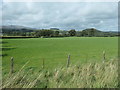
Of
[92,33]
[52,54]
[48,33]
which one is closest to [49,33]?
[48,33]

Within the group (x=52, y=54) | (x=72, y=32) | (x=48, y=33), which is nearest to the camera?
(x=52, y=54)

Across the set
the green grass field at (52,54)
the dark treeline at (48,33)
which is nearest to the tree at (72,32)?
the dark treeline at (48,33)

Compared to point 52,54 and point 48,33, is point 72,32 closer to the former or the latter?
point 48,33

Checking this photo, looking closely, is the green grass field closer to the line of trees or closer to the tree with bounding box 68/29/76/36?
the line of trees

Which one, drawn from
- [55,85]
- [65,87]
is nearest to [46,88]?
[55,85]

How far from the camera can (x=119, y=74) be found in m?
6.59

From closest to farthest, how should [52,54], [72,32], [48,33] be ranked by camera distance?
[52,54]
[48,33]
[72,32]

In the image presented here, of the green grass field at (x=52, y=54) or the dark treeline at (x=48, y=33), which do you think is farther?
the dark treeline at (x=48, y=33)

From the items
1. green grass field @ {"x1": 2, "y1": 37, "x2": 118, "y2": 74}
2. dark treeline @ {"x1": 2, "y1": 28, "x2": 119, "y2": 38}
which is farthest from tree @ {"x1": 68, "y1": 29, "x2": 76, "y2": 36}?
green grass field @ {"x1": 2, "y1": 37, "x2": 118, "y2": 74}

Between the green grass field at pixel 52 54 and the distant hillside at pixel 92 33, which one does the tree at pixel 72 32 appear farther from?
the green grass field at pixel 52 54

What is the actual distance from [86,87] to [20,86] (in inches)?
87.9

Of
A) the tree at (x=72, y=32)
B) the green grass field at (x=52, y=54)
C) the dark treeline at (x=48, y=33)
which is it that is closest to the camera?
the green grass field at (x=52, y=54)

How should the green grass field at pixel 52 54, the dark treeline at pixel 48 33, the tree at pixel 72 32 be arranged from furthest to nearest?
the tree at pixel 72 32, the dark treeline at pixel 48 33, the green grass field at pixel 52 54

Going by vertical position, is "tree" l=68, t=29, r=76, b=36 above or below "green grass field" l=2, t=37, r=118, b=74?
above
